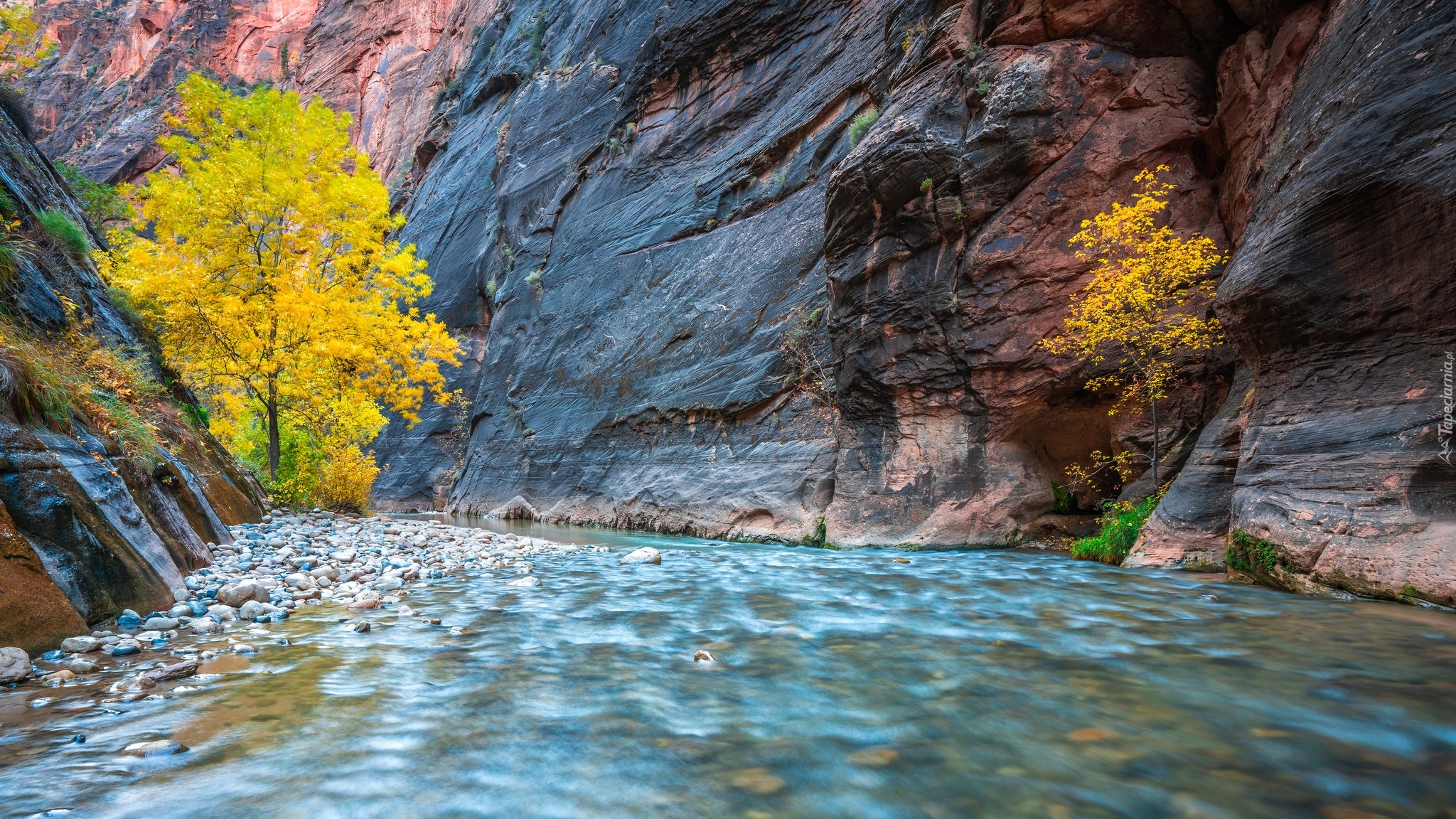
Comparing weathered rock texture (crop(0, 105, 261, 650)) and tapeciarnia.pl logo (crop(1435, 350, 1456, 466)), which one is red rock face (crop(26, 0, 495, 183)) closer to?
weathered rock texture (crop(0, 105, 261, 650))

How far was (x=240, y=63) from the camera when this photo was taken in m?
58.0

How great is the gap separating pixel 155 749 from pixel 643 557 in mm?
7233

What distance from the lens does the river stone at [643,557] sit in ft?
31.5

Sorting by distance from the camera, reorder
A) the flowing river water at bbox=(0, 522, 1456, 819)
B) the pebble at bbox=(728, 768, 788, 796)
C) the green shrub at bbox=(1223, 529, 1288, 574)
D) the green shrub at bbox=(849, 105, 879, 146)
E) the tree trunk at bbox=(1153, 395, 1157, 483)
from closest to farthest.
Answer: the flowing river water at bbox=(0, 522, 1456, 819)
the pebble at bbox=(728, 768, 788, 796)
the green shrub at bbox=(1223, 529, 1288, 574)
the tree trunk at bbox=(1153, 395, 1157, 483)
the green shrub at bbox=(849, 105, 879, 146)

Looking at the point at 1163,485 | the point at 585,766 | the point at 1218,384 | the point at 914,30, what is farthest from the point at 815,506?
the point at 585,766

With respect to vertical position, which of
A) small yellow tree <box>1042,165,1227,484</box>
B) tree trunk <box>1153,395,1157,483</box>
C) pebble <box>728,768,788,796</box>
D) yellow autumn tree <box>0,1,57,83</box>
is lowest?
pebble <box>728,768,788,796</box>

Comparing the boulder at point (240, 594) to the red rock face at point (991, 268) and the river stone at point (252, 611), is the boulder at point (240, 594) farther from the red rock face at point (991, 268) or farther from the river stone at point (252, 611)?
the red rock face at point (991, 268)

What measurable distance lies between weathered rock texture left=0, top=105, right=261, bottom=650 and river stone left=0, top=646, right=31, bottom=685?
18 centimetres

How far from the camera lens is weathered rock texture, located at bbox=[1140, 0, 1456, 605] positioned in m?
5.35

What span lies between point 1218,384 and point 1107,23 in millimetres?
5974

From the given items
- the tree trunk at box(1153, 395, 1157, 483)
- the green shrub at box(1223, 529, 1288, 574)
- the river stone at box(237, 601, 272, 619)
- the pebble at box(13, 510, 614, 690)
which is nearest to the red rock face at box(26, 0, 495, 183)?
the pebble at box(13, 510, 614, 690)

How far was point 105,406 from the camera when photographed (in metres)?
6.13

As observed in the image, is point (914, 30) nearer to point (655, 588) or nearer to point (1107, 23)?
point (1107, 23)

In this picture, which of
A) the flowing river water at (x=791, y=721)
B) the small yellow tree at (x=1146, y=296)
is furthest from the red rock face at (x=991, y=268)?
the flowing river water at (x=791, y=721)
